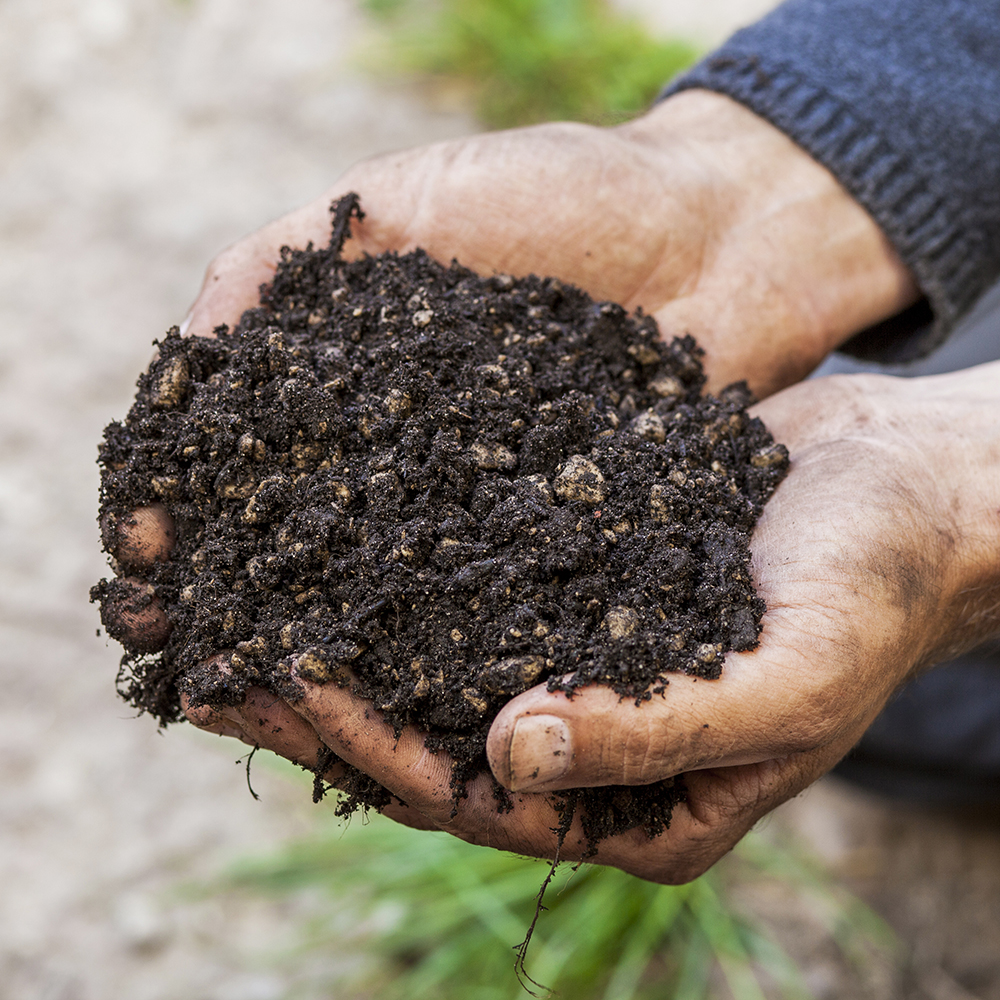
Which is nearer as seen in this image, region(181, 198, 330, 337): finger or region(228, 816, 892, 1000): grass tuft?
region(181, 198, 330, 337): finger

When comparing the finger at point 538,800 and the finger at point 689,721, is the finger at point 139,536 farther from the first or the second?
the finger at point 689,721

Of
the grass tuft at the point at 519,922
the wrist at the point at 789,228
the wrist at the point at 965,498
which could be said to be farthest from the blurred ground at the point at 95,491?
the wrist at the point at 789,228

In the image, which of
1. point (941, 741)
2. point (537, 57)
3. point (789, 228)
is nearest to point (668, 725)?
point (789, 228)

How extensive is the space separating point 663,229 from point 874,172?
0.43 m

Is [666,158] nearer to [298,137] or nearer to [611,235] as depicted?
[611,235]

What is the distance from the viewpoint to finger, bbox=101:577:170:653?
3.53ft

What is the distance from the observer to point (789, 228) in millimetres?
1620

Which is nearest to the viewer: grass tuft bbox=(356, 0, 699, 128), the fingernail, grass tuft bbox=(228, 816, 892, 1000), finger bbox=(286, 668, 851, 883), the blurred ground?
the fingernail

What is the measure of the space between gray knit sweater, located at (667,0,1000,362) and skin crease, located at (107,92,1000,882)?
48 mm

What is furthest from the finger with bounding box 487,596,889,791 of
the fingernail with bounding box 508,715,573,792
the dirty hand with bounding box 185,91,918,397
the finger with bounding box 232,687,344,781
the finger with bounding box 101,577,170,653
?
the dirty hand with bounding box 185,91,918,397

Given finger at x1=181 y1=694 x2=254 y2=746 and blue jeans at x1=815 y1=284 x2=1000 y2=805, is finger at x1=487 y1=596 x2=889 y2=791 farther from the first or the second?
blue jeans at x1=815 y1=284 x2=1000 y2=805

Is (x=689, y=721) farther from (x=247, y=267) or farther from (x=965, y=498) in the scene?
(x=247, y=267)

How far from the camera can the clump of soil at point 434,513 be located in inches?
38.2

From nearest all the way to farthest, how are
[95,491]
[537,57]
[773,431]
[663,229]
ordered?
[773,431] < [663,229] < [95,491] < [537,57]
